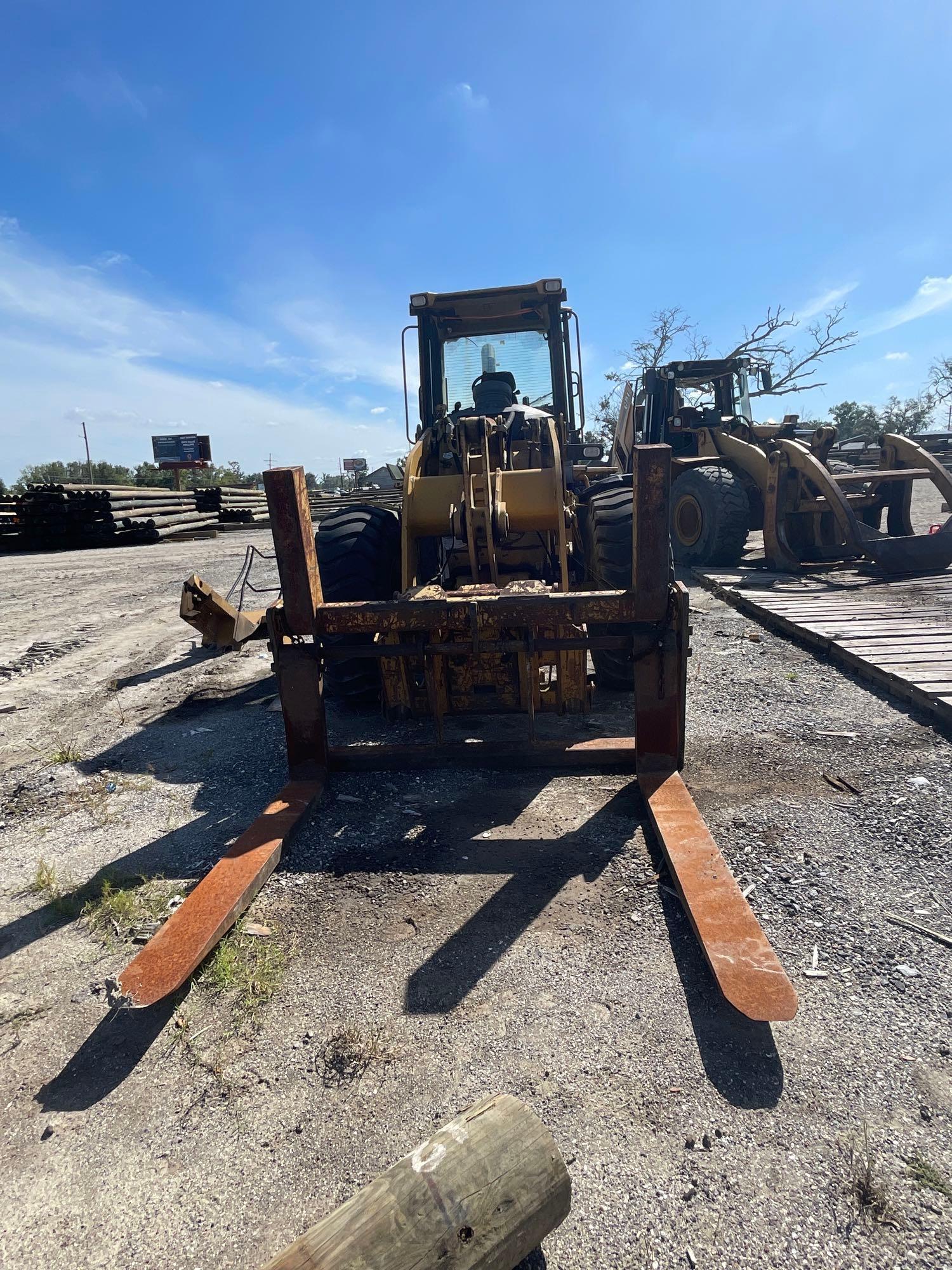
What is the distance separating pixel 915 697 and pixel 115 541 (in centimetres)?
2021

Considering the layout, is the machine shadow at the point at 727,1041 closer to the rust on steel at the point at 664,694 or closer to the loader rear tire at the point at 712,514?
the rust on steel at the point at 664,694

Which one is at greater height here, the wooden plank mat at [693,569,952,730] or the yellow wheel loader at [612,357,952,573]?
the yellow wheel loader at [612,357,952,573]

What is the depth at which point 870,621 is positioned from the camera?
21.9ft

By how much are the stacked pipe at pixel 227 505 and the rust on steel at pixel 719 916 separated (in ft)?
80.3

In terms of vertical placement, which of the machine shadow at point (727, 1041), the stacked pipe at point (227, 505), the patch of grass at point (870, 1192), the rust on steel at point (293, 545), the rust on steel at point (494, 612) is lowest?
the patch of grass at point (870, 1192)

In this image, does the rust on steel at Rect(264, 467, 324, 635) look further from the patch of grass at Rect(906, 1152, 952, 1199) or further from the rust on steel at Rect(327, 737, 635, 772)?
the patch of grass at Rect(906, 1152, 952, 1199)

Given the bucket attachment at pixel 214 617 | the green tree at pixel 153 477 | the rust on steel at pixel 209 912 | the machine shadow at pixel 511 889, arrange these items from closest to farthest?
the rust on steel at pixel 209 912, the machine shadow at pixel 511 889, the bucket attachment at pixel 214 617, the green tree at pixel 153 477

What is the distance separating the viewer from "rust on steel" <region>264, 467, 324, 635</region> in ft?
11.3

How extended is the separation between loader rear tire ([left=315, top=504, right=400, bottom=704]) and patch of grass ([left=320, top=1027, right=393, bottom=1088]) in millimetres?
2861

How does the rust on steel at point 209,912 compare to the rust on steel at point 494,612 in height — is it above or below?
below

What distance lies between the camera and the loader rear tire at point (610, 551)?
15.6 ft

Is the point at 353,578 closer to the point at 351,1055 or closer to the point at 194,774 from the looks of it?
the point at 194,774

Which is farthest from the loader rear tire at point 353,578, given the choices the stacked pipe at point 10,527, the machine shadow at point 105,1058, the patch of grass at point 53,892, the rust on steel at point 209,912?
the stacked pipe at point 10,527

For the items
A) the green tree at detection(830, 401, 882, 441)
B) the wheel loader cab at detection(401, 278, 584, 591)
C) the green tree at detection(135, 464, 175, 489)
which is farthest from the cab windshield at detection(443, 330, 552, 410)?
the green tree at detection(830, 401, 882, 441)
